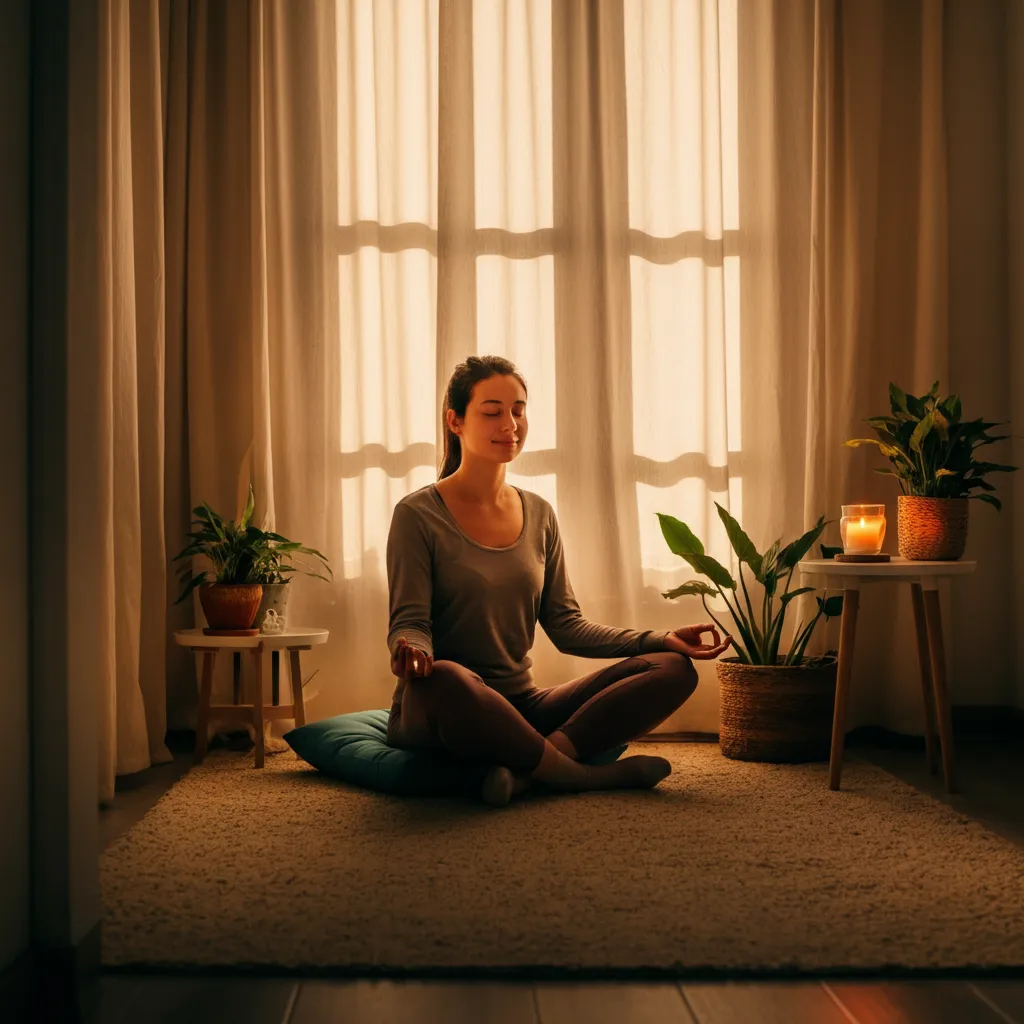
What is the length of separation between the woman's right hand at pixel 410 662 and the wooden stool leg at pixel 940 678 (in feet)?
3.84

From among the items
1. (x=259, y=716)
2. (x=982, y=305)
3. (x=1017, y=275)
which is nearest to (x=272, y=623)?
(x=259, y=716)

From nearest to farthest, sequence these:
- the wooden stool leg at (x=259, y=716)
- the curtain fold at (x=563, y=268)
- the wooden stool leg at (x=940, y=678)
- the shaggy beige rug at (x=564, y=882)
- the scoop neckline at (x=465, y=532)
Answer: the shaggy beige rug at (x=564, y=882), the wooden stool leg at (x=940, y=678), the scoop neckline at (x=465, y=532), the wooden stool leg at (x=259, y=716), the curtain fold at (x=563, y=268)

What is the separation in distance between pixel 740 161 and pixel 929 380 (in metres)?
0.86

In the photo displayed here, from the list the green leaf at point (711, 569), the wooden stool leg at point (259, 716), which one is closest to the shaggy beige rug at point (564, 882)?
Result: the wooden stool leg at point (259, 716)

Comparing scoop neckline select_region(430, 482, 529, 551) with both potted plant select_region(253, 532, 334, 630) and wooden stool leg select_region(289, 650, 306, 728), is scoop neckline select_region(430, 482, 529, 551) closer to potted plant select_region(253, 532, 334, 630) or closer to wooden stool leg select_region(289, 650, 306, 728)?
potted plant select_region(253, 532, 334, 630)

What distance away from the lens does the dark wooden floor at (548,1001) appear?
1264 millimetres

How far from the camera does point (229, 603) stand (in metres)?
2.80

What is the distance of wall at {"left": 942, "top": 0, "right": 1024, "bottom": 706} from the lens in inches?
127

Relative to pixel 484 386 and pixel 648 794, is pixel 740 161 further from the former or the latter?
pixel 648 794

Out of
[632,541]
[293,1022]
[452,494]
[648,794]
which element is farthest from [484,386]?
[293,1022]

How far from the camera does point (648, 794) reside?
7.89ft

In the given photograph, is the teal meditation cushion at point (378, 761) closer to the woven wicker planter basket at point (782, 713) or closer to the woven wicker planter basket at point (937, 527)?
the woven wicker planter basket at point (782, 713)

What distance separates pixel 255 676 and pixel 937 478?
5.61 ft

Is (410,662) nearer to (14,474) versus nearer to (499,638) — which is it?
(499,638)
